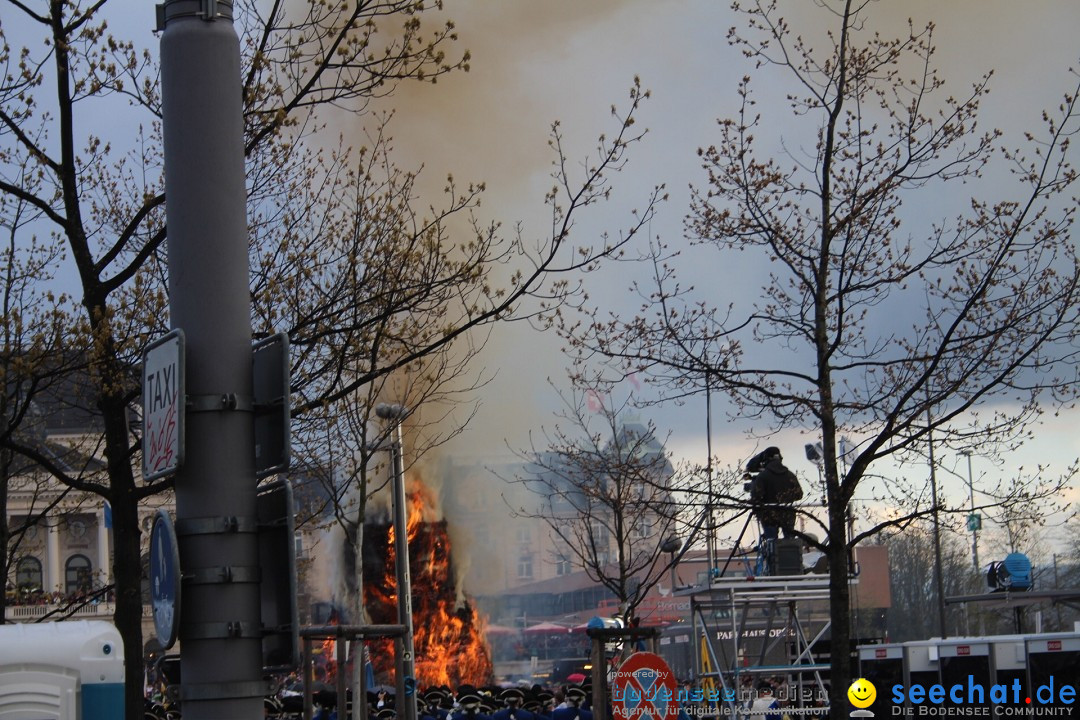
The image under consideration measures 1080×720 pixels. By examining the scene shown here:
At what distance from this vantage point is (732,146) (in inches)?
559

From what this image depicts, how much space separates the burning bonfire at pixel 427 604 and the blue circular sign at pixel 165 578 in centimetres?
4235

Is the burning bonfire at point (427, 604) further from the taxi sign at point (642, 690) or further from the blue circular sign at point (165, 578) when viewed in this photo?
the blue circular sign at point (165, 578)

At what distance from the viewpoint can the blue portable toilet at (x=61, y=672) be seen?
952 centimetres

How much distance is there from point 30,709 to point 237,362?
6106 millimetres

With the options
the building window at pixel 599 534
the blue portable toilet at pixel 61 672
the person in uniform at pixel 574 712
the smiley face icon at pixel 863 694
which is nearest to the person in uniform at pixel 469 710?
the person in uniform at pixel 574 712

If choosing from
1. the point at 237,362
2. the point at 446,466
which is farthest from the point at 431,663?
the point at 237,362

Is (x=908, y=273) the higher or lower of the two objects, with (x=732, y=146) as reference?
lower

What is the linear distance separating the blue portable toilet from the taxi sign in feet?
12.8

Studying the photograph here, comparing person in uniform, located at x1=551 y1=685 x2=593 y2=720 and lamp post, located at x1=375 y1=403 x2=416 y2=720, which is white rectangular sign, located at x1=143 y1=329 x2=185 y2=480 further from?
lamp post, located at x1=375 y1=403 x2=416 y2=720

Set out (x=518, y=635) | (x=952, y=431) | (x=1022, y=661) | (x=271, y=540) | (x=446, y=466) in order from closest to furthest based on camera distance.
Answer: (x=271, y=540) → (x=952, y=431) → (x=1022, y=661) → (x=446, y=466) → (x=518, y=635)

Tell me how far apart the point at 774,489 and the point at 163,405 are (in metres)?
10.5

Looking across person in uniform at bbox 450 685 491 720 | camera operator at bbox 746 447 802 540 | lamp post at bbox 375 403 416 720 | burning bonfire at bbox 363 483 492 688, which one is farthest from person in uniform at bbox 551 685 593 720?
burning bonfire at bbox 363 483 492 688

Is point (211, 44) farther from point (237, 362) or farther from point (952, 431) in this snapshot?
Result: point (952, 431)

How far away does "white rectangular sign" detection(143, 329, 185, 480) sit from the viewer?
4.36m
